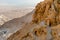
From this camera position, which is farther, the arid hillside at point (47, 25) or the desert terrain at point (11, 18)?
the desert terrain at point (11, 18)

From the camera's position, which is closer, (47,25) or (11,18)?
(47,25)

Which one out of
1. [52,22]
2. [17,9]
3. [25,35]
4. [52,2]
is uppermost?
[52,2]

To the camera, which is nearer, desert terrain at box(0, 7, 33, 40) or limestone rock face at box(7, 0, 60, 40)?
limestone rock face at box(7, 0, 60, 40)

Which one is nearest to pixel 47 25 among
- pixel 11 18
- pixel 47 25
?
pixel 47 25

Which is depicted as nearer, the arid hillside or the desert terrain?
the arid hillside

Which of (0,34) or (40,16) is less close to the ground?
(40,16)

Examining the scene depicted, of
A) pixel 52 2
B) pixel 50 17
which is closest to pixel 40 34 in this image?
pixel 50 17

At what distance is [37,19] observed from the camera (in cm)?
1072

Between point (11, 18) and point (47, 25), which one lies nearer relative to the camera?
point (47, 25)

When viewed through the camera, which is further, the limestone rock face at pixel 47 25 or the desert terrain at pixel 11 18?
the desert terrain at pixel 11 18

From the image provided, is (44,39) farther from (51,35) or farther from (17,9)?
(17,9)

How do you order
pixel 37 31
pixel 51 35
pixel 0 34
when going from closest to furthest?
pixel 51 35
pixel 37 31
pixel 0 34

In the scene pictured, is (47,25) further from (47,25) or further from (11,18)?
(11,18)

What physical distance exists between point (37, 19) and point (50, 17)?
1190 millimetres
